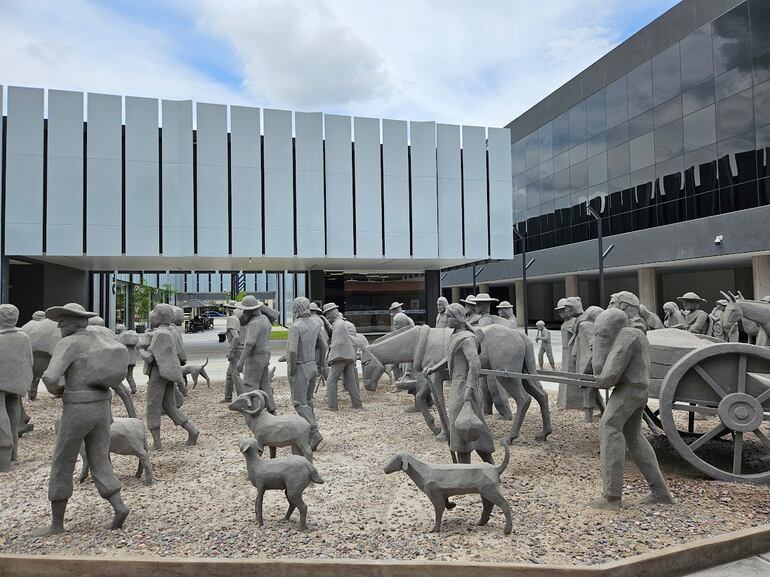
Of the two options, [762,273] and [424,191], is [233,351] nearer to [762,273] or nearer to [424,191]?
[424,191]

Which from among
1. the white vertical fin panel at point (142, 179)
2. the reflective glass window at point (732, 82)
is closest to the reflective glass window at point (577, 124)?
the reflective glass window at point (732, 82)

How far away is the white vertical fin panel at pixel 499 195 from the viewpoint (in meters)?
21.9

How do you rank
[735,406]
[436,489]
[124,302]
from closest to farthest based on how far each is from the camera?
[436,489] < [735,406] < [124,302]

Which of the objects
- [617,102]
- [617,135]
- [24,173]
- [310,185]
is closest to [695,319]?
[310,185]

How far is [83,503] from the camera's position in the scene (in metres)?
5.23

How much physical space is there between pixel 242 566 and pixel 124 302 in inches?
1284

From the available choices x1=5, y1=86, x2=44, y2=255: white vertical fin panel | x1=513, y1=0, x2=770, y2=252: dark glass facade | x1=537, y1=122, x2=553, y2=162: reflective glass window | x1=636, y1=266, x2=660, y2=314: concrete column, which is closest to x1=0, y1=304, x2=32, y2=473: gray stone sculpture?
x1=5, y1=86, x2=44, y2=255: white vertical fin panel

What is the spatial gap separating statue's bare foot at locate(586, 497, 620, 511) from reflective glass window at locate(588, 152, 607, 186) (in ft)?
94.5

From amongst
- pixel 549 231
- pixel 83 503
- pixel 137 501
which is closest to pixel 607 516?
pixel 137 501

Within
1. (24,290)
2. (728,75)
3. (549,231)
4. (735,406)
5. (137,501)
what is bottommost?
(137,501)

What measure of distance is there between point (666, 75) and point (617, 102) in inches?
142

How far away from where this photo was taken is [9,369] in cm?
623

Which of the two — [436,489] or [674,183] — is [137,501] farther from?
[674,183]

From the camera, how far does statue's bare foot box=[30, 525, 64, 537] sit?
14.6 feet
